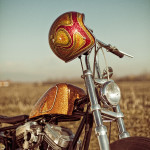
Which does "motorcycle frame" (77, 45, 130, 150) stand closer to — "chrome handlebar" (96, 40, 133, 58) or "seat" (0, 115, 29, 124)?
"chrome handlebar" (96, 40, 133, 58)

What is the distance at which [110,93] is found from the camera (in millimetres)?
2002

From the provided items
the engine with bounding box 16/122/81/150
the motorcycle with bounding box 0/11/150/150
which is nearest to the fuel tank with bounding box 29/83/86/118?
the motorcycle with bounding box 0/11/150/150

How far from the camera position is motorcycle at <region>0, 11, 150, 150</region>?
200 centimetres

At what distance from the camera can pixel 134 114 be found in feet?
22.2

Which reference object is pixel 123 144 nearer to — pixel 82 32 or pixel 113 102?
pixel 113 102

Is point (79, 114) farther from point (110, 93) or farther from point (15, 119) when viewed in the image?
point (15, 119)

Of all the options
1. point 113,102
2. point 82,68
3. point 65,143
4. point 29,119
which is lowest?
point 65,143

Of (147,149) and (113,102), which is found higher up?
(113,102)

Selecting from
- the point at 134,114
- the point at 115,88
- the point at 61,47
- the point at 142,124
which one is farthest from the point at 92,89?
the point at 134,114

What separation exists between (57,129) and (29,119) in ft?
1.18

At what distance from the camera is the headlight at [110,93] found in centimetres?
198

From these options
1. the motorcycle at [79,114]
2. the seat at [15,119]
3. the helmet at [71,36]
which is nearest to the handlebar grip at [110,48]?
the motorcycle at [79,114]

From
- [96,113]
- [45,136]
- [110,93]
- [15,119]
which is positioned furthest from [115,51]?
[15,119]

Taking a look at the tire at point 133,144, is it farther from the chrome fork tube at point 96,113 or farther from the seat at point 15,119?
the seat at point 15,119
